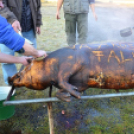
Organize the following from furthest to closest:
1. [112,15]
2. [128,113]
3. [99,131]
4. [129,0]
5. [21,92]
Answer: [129,0] < [112,15] < [21,92] < [128,113] < [99,131]

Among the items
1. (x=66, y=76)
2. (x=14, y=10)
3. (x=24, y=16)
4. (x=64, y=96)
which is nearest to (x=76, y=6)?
(x=24, y=16)

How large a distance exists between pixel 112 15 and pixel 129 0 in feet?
12.6

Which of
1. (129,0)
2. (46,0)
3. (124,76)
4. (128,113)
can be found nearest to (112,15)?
(129,0)

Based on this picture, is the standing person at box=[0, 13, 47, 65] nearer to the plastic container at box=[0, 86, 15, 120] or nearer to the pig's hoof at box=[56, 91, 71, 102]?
the pig's hoof at box=[56, 91, 71, 102]

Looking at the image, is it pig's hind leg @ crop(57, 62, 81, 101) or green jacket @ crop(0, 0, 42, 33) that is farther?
green jacket @ crop(0, 0, 42, 33)

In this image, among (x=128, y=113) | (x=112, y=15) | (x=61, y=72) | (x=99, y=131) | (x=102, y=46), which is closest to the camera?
(x=61, y=72)

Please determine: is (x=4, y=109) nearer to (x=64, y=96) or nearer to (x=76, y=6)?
(x=64, y=96)

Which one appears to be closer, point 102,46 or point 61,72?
point 61,72

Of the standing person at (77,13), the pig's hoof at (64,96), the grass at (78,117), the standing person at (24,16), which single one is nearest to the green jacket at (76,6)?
the standing person at (77,13)

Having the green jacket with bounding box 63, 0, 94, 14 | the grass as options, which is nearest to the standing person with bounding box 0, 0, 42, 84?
the grass

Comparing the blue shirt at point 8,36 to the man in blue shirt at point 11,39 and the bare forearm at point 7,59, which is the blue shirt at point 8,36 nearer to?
the man in blue shirt at point 11,39

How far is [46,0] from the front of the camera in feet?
36.0

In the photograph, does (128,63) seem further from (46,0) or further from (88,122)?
(46,0)

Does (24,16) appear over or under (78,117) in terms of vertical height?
over
